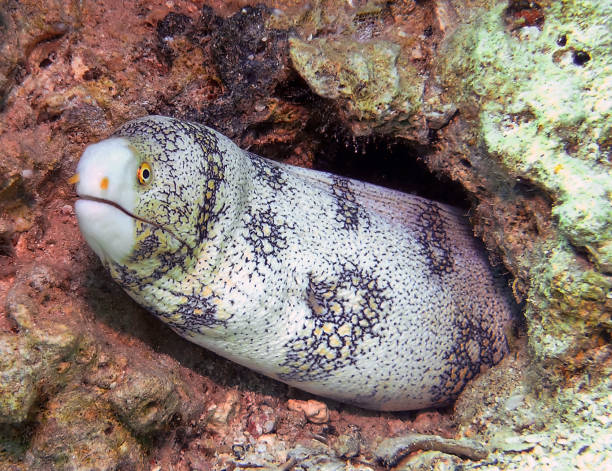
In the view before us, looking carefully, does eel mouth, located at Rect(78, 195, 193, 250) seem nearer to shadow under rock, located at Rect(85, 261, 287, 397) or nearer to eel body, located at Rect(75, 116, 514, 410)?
eel body, located at Rect(75, 116, 514, 410)

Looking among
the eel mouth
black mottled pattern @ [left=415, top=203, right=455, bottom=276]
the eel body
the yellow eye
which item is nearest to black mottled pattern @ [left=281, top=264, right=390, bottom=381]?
the eel body

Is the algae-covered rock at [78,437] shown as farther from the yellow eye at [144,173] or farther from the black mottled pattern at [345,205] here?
the black mottled pattern at [345,205]

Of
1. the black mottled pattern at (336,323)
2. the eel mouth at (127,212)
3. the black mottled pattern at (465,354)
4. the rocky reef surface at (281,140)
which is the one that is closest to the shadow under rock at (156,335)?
the rocky reef surface at (281,140)

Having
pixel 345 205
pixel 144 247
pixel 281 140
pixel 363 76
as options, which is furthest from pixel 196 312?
pixel 363 76

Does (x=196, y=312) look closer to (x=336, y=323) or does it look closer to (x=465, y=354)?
(x=336, y=323)

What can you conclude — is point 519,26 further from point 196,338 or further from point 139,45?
point 196,338
